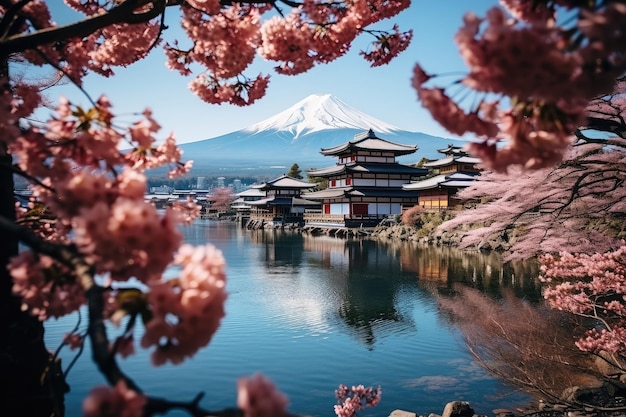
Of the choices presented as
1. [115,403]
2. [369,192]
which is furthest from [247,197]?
[115,403]

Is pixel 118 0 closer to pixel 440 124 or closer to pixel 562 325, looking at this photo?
pixel 440 124

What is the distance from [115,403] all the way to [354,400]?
5312 mm

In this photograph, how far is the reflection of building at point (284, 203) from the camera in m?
48.6

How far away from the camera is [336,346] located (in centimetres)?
911

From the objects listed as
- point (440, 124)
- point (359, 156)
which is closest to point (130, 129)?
point (440, 124)

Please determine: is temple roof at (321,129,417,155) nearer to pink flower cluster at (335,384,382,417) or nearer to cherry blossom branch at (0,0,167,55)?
pink flower cluster at (335,384,382,417)

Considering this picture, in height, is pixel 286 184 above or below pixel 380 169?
below

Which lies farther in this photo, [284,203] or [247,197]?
[247,197]

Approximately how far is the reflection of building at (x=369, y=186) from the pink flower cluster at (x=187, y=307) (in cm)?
3516

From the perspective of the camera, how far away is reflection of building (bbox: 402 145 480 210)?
1270 inches

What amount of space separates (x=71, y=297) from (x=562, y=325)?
10221 millimetres

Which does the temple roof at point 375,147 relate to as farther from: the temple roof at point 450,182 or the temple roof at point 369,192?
the temple roof at point 450,182

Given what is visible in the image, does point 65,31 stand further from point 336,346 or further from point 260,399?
point 336,346

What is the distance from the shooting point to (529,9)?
147cm
